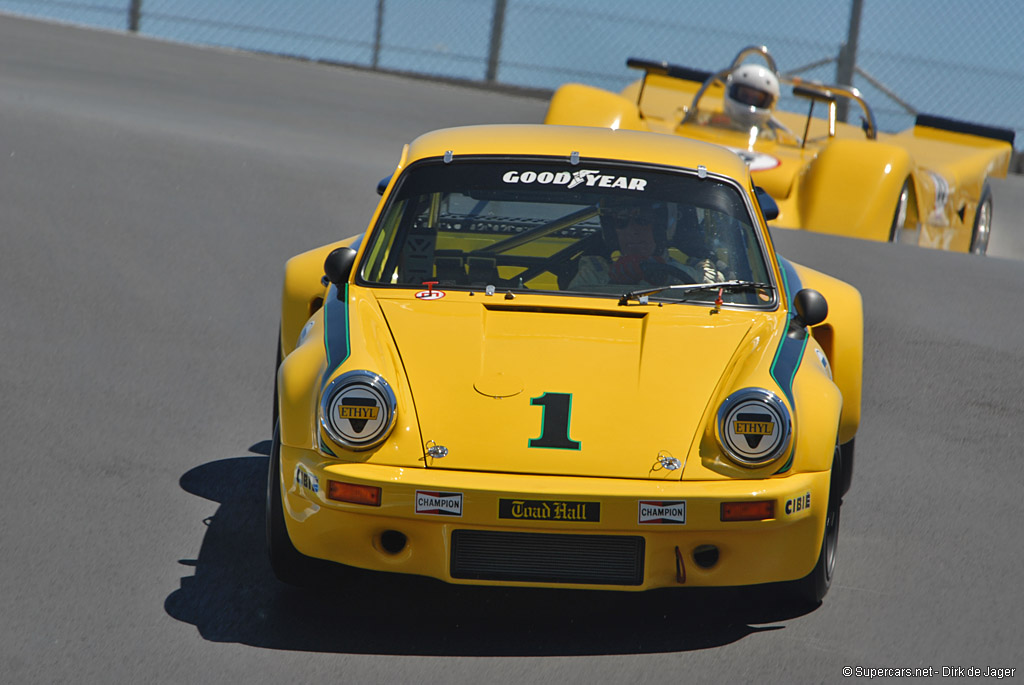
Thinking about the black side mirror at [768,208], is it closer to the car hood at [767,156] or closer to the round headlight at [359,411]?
the round headlight at [359,411]

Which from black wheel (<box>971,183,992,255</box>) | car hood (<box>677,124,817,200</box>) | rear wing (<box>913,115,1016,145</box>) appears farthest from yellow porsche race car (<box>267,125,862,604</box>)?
rear wing (<box>913,115,1016,145</box>)

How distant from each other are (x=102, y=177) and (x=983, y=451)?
5930 millimetres

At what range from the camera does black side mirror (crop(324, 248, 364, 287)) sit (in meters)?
4.32

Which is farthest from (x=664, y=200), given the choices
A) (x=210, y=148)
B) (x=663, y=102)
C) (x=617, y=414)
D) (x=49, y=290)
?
(x=663, y=102)

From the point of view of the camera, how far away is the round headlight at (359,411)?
3535 millimetres

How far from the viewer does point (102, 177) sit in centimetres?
872

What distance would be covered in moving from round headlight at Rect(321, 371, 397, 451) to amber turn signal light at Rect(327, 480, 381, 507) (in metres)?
0.11

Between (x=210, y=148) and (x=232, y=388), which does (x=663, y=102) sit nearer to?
(x=210, y=148)

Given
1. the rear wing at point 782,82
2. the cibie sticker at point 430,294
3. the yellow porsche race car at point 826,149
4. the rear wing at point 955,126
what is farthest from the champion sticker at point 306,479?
the rear wing at point 955,126

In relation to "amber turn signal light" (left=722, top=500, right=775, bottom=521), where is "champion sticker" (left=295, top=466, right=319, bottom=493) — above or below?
below

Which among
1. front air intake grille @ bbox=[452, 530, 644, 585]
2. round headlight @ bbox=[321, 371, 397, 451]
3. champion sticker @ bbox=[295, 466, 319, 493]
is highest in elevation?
round headlight @ bbox=[321, 371, 397, 451]

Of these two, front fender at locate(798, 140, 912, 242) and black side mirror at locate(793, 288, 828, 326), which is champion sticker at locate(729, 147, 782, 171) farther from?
black side mirror at locate(793, 288, 828, 326)

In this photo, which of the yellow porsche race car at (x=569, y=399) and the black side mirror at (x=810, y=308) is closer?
the yellow porsche race car at (x=569, y=399)

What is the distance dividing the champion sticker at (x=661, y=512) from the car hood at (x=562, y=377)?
0.10 m
